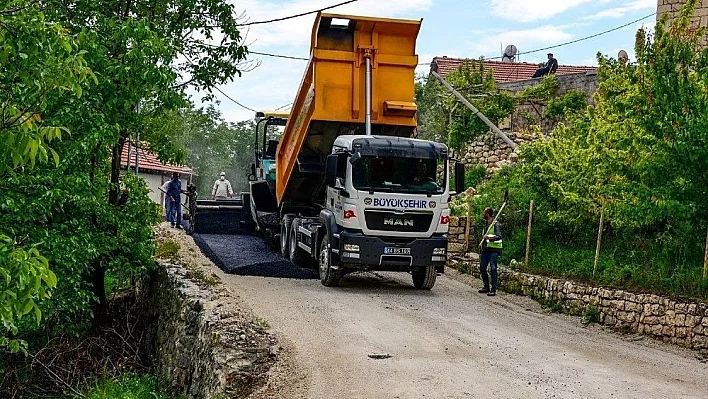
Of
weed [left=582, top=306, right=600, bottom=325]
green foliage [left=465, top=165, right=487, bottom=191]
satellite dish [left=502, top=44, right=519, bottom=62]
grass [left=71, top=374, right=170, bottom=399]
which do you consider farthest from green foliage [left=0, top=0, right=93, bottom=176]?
satellite dish [left=502, top=44, right=519, bottom=62]

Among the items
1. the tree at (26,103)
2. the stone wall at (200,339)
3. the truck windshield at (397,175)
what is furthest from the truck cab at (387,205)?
the tree at (26,103)

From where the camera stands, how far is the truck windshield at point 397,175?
48.1 feet

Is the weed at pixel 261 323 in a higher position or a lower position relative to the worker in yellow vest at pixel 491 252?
lower

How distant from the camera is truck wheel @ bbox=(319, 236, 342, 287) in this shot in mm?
15094

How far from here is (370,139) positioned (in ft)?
48.3

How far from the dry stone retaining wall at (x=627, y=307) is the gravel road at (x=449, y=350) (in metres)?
0.25

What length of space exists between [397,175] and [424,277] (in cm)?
201

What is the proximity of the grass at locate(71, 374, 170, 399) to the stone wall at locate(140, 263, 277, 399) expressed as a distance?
186 mm

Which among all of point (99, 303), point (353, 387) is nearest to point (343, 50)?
point (99, 303)

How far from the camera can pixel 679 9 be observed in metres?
19.7

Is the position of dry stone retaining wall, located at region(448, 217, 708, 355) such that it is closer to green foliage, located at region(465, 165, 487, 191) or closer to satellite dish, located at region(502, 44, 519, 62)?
green foliage, located at region(465, 165, 487, 191)

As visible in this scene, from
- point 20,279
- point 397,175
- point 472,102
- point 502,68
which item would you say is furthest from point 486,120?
point 20,279

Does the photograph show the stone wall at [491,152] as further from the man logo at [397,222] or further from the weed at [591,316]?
the weed at [591,316]

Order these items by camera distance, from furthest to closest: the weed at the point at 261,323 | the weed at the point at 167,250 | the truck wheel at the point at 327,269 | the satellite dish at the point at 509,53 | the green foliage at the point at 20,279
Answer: the satellite dish at the point at 509,53
the weed at the point at 167,250
the truck wheel at the point at 327,269
the weed at the point at 261,323
the green foliage at the point at 20,279
